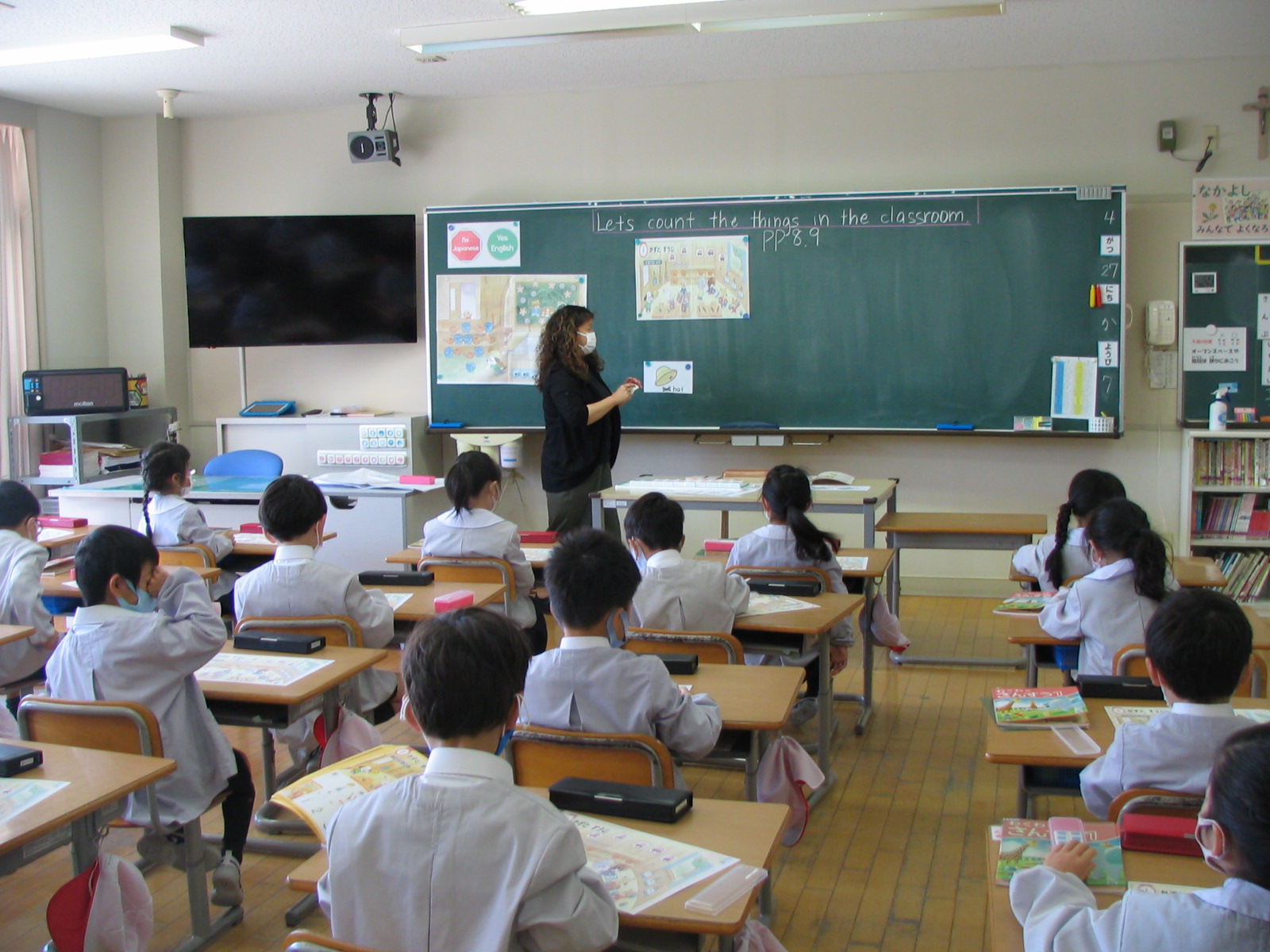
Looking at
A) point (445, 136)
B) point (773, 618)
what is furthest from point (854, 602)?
point (445, 136)

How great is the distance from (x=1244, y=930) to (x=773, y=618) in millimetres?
2011

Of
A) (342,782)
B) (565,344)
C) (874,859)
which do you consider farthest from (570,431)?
(342,782)

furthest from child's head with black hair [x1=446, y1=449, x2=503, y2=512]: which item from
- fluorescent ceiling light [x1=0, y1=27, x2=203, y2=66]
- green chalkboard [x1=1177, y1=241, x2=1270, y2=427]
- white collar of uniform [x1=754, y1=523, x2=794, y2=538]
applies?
green chalkboard [x1=1177, y1=241, x2=1270, y2=427]

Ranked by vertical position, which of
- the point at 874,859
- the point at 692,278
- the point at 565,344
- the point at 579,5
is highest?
the point at 579,5

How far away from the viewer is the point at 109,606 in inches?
98.0

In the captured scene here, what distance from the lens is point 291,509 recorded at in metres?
3.16

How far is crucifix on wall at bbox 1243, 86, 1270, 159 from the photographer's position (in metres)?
5.61

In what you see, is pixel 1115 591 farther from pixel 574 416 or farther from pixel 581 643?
pixel 574 416

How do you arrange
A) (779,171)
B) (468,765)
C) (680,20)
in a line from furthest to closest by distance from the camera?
1. (779,171)
2. (680,20)
3. (468,765)

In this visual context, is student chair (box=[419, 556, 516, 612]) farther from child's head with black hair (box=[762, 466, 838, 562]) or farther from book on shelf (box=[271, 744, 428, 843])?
book on shelf (box=[271, 744, 428, 843])

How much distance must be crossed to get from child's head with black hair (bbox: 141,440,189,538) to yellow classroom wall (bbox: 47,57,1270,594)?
2.75 meters

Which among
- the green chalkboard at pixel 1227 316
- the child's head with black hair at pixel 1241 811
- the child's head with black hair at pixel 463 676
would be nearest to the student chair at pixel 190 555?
the child's head with black hair at pixel 463 676

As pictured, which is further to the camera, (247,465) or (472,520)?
(247,465)

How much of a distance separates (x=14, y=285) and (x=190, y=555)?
3.36 meters
